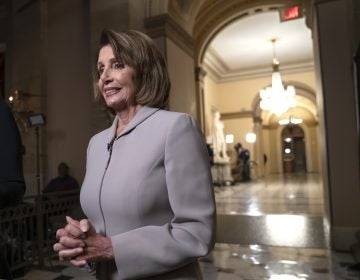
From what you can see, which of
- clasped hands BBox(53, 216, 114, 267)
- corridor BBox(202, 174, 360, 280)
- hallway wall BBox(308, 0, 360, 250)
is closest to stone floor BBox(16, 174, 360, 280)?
corridor BBox(202, 174, 360, 280)

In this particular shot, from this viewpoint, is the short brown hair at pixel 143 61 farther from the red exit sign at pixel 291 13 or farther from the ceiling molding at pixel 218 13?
the ceiling molding at pixel 218 13

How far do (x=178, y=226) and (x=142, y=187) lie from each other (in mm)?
161

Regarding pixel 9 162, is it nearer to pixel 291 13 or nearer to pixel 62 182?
pixel 62 182

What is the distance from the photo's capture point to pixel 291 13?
8.50 metres

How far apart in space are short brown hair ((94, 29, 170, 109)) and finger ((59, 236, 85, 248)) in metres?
0.53

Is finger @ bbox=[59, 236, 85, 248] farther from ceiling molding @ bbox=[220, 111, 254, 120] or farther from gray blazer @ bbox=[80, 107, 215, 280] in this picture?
ceiling molding @ bbox=[220, 111, 254, 120]

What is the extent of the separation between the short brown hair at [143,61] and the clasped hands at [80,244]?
50cm

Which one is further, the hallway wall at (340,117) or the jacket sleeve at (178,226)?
the hallway wall at (340,117)

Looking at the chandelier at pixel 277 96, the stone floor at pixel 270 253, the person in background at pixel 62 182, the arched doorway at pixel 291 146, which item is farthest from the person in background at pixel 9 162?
the chandelier at pixel 277 96

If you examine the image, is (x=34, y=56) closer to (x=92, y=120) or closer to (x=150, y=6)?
(x=92, y=120)

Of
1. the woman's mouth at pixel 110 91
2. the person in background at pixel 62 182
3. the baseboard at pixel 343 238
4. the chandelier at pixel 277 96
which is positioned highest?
the chandelier at pixel 277 96

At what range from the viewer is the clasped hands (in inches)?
35.2

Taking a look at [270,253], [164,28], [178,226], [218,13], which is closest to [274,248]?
[270,253]

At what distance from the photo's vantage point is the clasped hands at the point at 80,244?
90 cm
